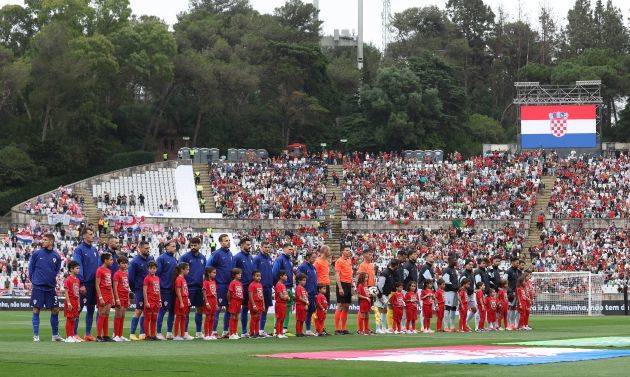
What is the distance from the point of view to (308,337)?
24344 mm

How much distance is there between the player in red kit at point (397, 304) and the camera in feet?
88.0

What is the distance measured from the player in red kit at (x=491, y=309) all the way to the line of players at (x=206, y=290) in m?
1.48

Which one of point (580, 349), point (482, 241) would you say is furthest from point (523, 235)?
point (580, 349)

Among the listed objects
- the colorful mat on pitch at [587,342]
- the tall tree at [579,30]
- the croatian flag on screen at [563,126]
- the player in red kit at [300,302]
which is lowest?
the colorful mat on pitch at [587,342]

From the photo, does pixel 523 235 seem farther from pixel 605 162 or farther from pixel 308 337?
pixel 308 337

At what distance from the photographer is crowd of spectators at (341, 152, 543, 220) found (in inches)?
2657

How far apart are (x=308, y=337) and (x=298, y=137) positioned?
62.4 m

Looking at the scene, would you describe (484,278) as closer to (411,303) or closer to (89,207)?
(411,303)

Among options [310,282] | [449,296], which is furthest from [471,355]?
[449,296]

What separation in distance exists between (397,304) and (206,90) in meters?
59.3

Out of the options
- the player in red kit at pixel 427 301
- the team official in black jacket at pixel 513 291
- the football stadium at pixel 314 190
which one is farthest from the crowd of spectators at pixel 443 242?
the player in red kit at pixel 427 301

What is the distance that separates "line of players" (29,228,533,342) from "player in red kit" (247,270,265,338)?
0.02 meters

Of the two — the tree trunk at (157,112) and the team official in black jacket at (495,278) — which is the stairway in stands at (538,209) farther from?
the team official in black jacket at (495,278)

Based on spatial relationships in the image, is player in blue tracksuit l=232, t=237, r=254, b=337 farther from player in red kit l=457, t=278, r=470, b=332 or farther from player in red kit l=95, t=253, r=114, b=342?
player in red kit l=457, t=278, r=470, b=332
